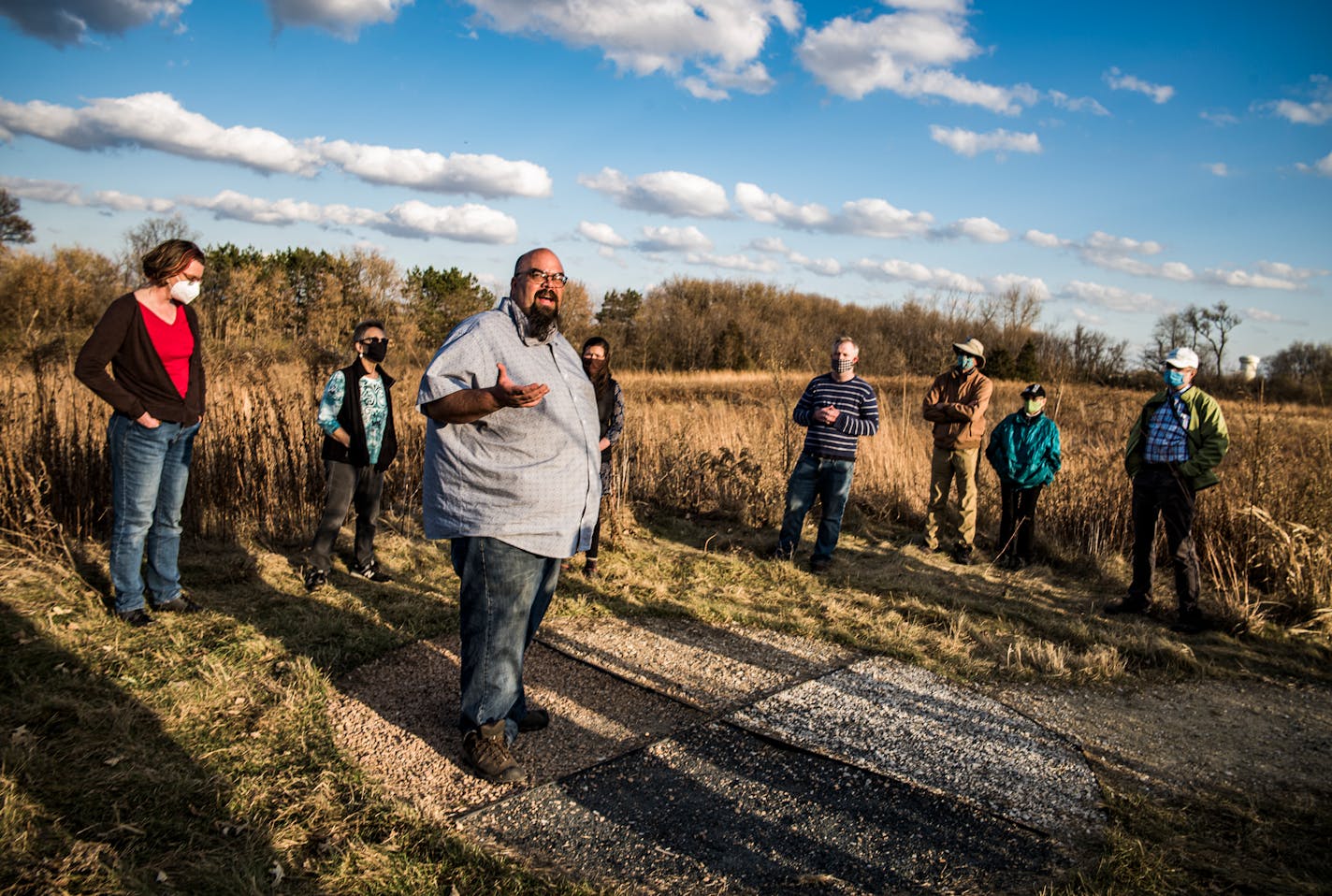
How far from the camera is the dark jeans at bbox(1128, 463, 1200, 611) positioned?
21.0 ft

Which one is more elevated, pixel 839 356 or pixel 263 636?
pixel 839 356

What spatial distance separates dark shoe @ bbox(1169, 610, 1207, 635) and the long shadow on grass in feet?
20.7

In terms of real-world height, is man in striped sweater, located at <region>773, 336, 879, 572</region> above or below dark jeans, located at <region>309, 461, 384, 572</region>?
above

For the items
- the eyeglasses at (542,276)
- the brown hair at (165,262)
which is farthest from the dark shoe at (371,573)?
the eyeglasses at (542,276)

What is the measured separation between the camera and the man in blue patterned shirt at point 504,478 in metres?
3.26

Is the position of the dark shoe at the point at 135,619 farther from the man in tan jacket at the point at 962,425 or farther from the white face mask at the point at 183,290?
the man in tan jacket at the point at 962,425

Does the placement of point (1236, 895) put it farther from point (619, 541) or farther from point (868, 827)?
point (619, 541)

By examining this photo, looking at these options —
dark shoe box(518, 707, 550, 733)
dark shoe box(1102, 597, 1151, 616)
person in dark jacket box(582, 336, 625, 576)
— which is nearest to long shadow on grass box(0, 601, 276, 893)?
dark shoe box(518, 707, 550, 733)

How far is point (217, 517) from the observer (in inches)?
284

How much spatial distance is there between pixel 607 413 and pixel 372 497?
1893 mm

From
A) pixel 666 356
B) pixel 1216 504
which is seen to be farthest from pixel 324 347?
pixel 666 356

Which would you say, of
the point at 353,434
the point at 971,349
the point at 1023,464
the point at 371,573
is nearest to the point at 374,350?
the point at 353,434

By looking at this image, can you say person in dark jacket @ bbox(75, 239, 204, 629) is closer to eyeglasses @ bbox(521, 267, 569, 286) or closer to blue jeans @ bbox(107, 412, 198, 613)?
blue jeans @ bbox(107, 412, 198, 613)

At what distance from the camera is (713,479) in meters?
9.79
